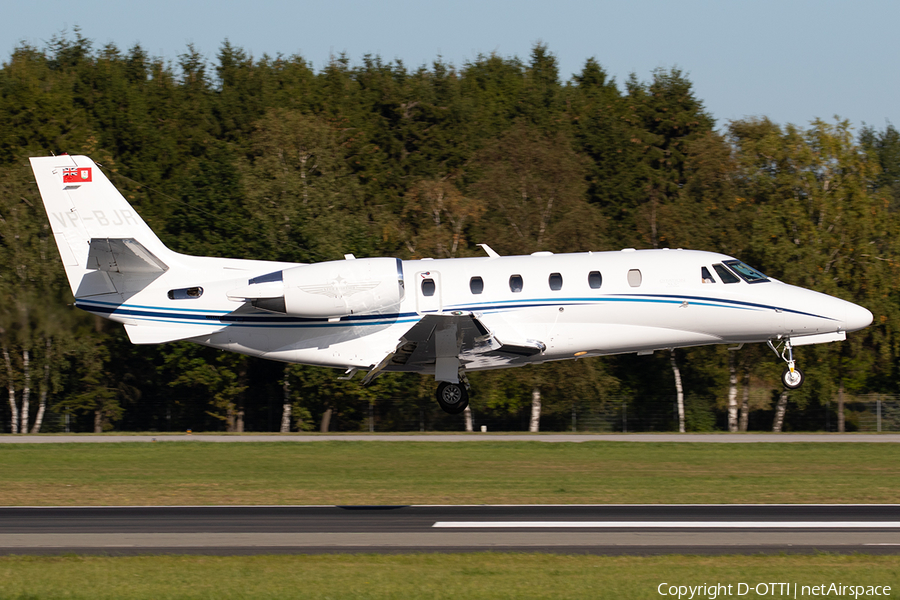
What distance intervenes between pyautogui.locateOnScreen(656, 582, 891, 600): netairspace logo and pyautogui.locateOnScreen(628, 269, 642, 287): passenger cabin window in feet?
36.0

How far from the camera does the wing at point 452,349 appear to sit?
66.5 feet

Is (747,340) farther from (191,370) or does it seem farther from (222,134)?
(222,134)

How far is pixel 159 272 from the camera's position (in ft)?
73.1

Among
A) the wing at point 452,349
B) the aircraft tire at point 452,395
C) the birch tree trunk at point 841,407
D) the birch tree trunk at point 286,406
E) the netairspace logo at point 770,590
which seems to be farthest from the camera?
the birch tree trunk at point 841,407

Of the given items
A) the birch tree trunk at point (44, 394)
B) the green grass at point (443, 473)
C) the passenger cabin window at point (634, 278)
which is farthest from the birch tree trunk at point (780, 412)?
the birch tree trunk at point (44, 394)

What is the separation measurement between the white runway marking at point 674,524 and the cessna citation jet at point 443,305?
6213mm

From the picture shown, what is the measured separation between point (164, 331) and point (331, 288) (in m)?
4.31

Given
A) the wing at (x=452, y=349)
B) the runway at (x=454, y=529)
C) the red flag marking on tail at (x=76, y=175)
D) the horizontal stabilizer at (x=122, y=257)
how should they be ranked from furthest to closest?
the red flag marking on tail at (x=76, y=175) → the horizontal stabilizer at (x=122, y=257) → the wing at (x=452, y=349) → the runway at (x=454, y=529)

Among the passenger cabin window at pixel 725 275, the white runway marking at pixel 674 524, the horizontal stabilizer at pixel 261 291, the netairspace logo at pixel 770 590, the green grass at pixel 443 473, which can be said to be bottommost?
the green grass at pixel 443 473

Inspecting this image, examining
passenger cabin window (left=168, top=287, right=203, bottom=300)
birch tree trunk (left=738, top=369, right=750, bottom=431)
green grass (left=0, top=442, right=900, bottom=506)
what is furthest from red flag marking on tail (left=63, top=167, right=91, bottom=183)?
birch tree trunk (left=738, top=369, right=750, bottom=431)

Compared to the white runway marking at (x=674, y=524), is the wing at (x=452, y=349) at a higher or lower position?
higher

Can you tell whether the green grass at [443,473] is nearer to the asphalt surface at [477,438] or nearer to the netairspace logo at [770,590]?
the asphalt surface at [477,438]

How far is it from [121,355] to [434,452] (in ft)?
64.6

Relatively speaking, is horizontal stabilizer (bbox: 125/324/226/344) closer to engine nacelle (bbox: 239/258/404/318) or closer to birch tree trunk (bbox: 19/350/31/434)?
engine nacelle (bbox: 239/258/404/318)
